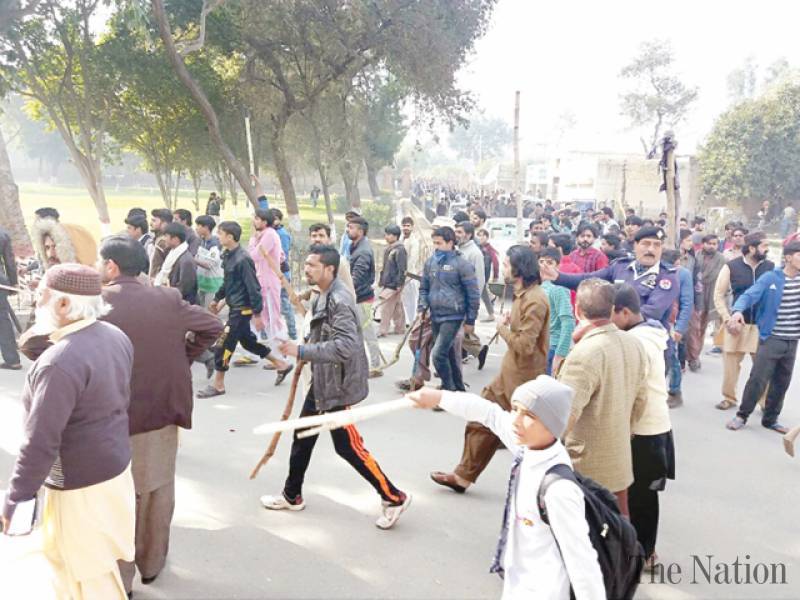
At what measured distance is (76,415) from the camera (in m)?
2.46

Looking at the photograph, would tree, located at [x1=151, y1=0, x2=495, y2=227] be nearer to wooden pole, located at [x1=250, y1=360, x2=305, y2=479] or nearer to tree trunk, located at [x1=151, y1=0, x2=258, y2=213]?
tree trunk, located at [x1=151, y1=0, x2=258, y2=213]

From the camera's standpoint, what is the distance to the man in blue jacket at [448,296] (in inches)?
239

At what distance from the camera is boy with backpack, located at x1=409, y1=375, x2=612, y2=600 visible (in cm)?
207

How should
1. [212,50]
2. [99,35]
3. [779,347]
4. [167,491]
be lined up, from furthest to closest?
[212,50] → [99,35] → [779,347] → [167,491]

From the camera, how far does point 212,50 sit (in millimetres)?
17078

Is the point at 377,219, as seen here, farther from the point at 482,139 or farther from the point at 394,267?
the point at 482,139

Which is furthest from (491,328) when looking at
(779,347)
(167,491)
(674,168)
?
(167,491)

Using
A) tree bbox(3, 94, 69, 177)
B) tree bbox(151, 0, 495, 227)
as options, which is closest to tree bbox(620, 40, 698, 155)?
tree bbox(151, 0, 495, 227)

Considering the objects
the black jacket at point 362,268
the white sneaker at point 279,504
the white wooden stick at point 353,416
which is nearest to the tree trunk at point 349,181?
the black jacket at point 362,268

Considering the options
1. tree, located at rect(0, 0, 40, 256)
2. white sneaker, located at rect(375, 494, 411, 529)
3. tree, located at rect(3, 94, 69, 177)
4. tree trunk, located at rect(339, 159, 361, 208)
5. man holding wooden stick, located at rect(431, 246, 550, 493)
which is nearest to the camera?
white sneaker, located at rect(375, 494, 411, 529)

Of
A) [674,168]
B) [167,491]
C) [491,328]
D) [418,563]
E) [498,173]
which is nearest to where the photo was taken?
[167,491]

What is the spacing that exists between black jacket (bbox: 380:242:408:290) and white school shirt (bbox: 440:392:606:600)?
19.7 ft

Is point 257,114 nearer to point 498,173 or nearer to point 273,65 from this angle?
point 273,65

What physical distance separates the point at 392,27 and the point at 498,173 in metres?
48.7
